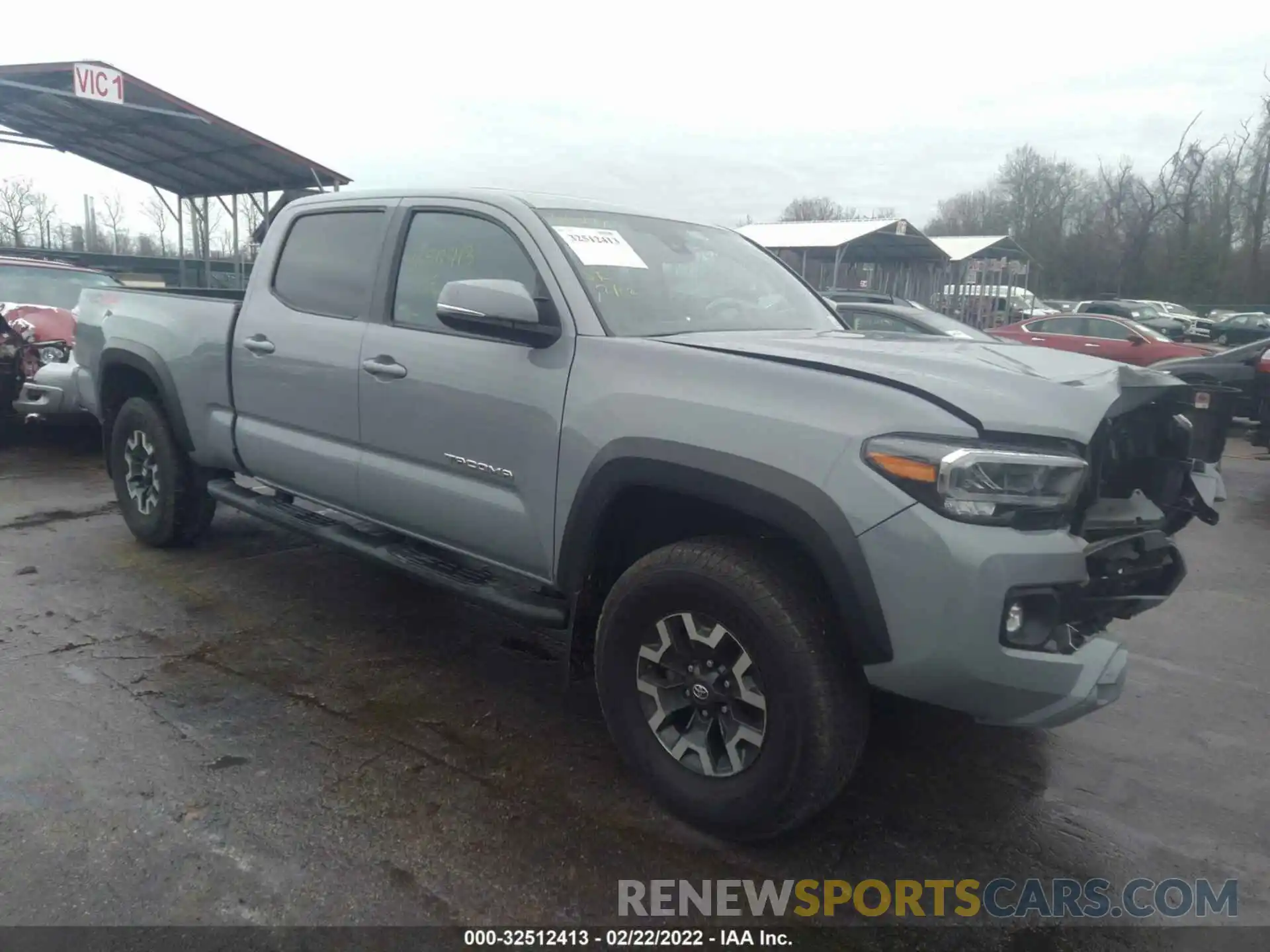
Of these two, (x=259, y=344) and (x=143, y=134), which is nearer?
(x=259, y=344)

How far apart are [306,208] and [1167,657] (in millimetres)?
4610

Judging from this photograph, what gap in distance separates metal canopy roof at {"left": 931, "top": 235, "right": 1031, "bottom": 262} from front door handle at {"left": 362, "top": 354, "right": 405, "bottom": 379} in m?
24.5

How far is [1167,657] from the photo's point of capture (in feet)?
14.6

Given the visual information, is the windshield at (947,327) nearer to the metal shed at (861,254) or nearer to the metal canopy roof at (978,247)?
the metal shed at (861,254)

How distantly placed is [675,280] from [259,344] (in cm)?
203

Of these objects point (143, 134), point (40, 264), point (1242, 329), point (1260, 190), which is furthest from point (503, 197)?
point (1260, 190)

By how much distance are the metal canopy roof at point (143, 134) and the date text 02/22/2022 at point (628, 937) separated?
41.8 ft

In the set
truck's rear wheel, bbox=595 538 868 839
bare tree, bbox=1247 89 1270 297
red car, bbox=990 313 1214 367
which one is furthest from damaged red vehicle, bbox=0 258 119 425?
bare tree, bbox=1247 89 1270 297

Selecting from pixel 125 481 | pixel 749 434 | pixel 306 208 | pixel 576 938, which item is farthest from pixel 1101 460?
pixel 125 481

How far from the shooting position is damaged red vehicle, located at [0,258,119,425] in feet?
26.1

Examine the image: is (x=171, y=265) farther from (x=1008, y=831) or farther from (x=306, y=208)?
(x=1008, y=831)

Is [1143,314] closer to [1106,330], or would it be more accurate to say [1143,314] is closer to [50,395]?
[1106,330]

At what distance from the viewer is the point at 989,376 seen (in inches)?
103

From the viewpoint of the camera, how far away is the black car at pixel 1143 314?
28984 mm
